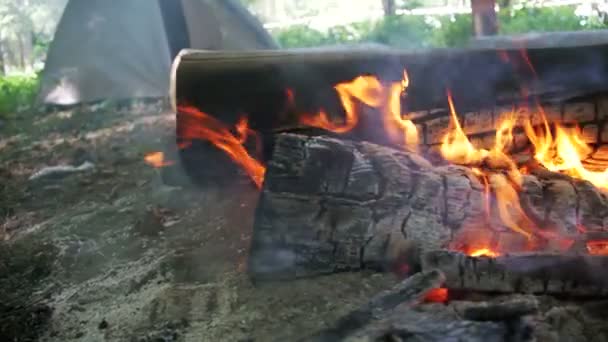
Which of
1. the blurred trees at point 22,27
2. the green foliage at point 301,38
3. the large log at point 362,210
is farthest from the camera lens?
the blurred trees at point 22,27

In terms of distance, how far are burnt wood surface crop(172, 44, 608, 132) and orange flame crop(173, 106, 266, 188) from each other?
109 millimetres

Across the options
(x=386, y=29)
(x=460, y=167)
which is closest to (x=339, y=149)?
(x=460, y=167)

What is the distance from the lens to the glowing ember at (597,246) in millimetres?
2887

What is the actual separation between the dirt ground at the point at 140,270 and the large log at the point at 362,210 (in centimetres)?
14

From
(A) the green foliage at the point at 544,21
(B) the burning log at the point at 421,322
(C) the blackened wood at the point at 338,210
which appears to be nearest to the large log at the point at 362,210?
(C) the blackened wood at the point at 338,210

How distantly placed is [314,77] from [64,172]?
354 centimetres

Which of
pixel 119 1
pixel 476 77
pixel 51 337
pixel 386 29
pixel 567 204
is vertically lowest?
pixel 51 337

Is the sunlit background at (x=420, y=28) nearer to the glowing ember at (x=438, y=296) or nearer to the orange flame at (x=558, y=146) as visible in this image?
the orange flame at (x=558, y=146)

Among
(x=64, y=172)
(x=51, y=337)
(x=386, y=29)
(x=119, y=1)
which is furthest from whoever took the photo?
(x=386, y=29)

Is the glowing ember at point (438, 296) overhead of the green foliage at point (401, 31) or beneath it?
beneath

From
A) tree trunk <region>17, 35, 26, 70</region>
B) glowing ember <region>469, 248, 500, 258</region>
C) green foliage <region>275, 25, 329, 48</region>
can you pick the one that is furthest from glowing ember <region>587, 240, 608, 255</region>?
tree trunk <region>17, 35, 26, 70</region>

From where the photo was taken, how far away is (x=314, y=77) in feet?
12.7

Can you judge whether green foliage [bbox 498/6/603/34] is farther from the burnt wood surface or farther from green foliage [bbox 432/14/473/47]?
the burnt wood surface

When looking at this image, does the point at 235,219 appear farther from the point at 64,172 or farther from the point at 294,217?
the point at 64,172
